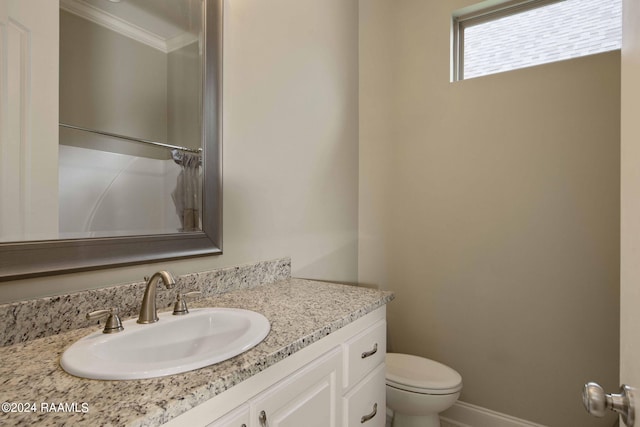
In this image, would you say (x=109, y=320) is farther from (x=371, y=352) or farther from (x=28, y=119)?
(x=371, y=352)

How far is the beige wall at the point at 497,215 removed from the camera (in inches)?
64.8

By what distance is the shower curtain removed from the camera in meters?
1.14

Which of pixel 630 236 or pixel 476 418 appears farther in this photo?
pixel 476 418

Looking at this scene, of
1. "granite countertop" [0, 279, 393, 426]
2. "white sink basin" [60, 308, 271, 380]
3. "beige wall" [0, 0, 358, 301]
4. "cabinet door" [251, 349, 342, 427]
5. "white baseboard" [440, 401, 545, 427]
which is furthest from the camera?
"white baseboard" [440, 401, 545, 427]

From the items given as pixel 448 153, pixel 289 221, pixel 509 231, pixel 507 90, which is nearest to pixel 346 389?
pixel 289 221

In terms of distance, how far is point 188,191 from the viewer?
117 centimetres

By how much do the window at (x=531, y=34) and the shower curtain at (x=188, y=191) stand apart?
1737 mm

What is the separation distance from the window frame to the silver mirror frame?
4.92 ft

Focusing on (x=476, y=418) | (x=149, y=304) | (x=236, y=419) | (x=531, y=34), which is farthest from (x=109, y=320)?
(x=531, y=34)

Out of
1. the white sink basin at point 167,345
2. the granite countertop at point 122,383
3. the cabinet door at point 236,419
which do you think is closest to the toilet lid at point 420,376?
the granite countertop at point 122,383

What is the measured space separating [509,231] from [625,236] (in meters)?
1.29

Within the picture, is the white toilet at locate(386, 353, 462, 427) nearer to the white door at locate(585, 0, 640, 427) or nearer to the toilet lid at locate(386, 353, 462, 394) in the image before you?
the toilet lid at locate(386, 353, 462, 394)

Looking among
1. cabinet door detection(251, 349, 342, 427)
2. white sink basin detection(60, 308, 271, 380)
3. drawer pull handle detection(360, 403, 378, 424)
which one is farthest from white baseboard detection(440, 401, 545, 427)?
white sink basin detection(60, 308, 271, 380)

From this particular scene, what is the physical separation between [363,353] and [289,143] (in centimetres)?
98
